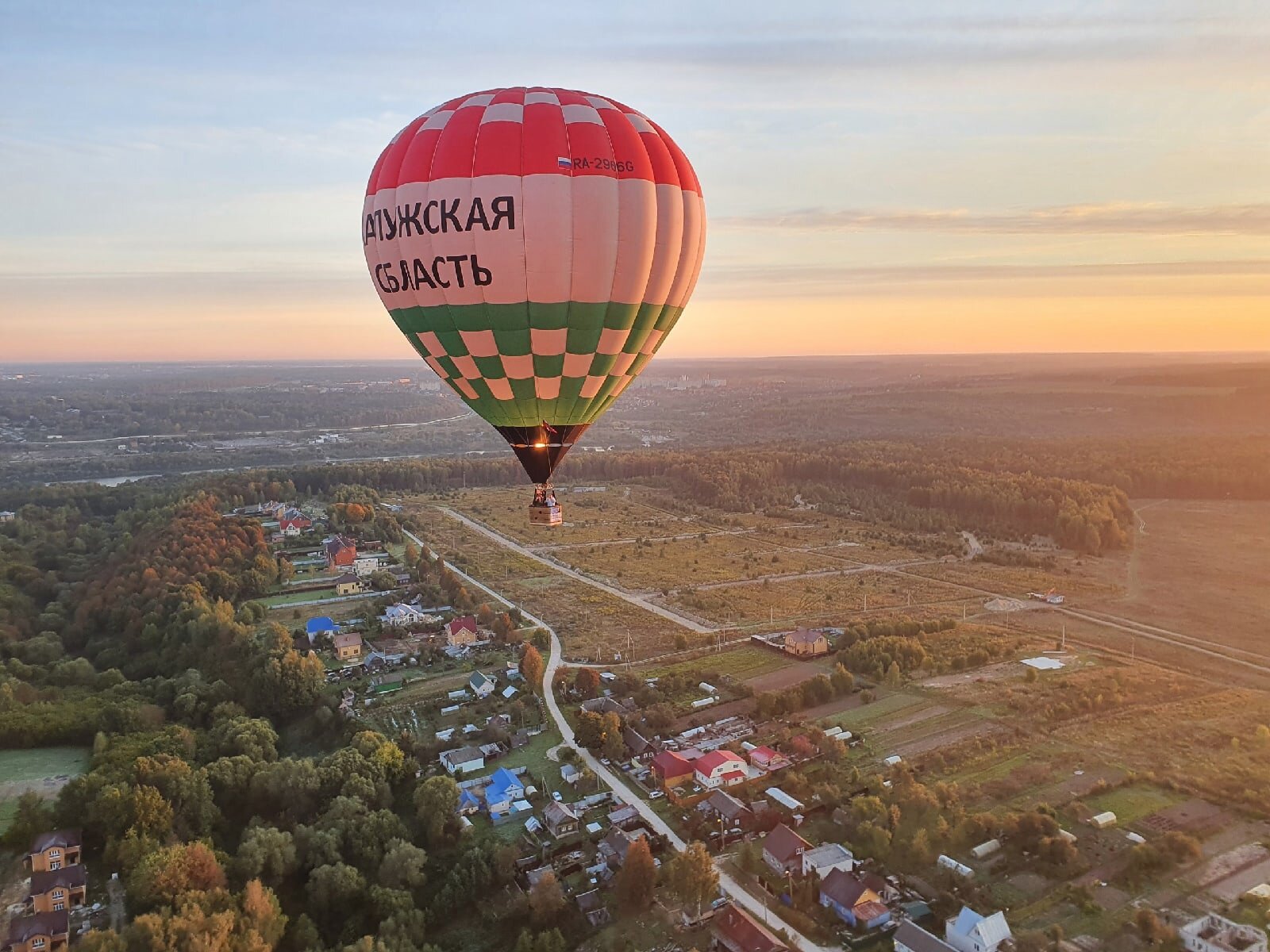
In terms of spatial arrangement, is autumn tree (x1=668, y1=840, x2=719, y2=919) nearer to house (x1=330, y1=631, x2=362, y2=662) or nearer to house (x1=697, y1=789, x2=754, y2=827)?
house (x1=697, y1=789, x2=754, y2=827)

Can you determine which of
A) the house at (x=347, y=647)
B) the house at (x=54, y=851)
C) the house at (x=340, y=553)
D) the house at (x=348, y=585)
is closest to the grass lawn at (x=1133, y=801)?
the house at (x=54, y=851)

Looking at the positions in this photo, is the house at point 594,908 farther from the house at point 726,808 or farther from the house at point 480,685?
the house at point 480,685

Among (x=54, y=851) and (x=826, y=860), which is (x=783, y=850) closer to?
(x=826, y=860)

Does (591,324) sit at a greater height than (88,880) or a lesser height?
greater

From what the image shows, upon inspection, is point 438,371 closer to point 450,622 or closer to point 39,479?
point 450,622

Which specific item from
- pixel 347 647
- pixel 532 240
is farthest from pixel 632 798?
pixel 347 647

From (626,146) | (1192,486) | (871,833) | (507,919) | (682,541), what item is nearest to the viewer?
(626,146)

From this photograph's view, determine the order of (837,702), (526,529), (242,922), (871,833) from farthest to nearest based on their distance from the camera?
(526,529), (837,702), (871,833), (242,922)

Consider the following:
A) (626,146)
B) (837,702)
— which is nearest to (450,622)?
(837,702)
